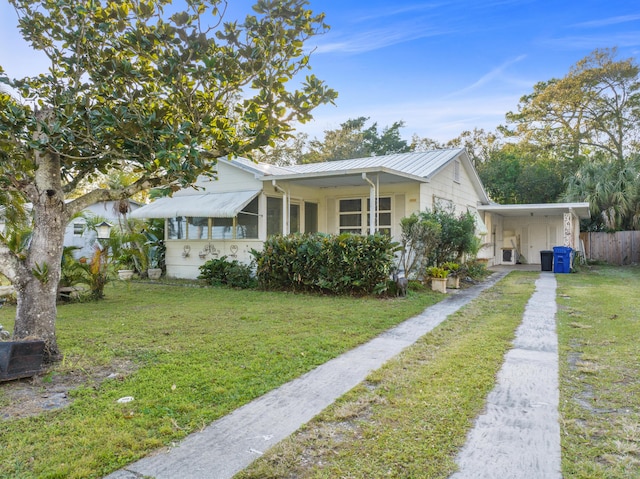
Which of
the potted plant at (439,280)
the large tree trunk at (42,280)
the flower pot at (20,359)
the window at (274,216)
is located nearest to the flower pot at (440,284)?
the potted plant at (439,280)

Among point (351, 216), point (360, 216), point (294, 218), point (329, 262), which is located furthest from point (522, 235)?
point (329, 262)

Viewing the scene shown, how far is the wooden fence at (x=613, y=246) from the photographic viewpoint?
20.6m

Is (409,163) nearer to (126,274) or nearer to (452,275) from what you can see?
(452,275)

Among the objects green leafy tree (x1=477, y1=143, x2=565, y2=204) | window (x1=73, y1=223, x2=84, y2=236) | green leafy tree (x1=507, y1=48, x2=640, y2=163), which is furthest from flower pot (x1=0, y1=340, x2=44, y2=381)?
green leafy tree (x1=507, y1=48, x2=640, y2=163)

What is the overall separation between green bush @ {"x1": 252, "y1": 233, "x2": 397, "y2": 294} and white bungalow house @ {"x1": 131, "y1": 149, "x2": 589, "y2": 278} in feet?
3.79

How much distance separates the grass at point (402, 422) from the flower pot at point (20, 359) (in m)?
2.96

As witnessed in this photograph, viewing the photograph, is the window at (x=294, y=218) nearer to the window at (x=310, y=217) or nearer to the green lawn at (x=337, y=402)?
the window at (x=310, y=217)

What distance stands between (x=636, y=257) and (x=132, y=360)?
2353 cm

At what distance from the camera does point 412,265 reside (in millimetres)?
11531

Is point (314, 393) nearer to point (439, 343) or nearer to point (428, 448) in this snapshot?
point (428, 448)

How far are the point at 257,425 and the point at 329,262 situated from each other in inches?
276

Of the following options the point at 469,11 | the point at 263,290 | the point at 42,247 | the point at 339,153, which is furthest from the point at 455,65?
the point at 339,153

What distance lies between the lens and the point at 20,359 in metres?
4.21

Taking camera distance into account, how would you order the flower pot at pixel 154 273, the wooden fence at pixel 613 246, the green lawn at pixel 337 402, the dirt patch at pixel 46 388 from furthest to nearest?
the wooden fence at pixel 613 246 < the flower pot at pixel 154 273 < the dirt patch at pixel 46 388 < the green lawn at pixel 337 402
